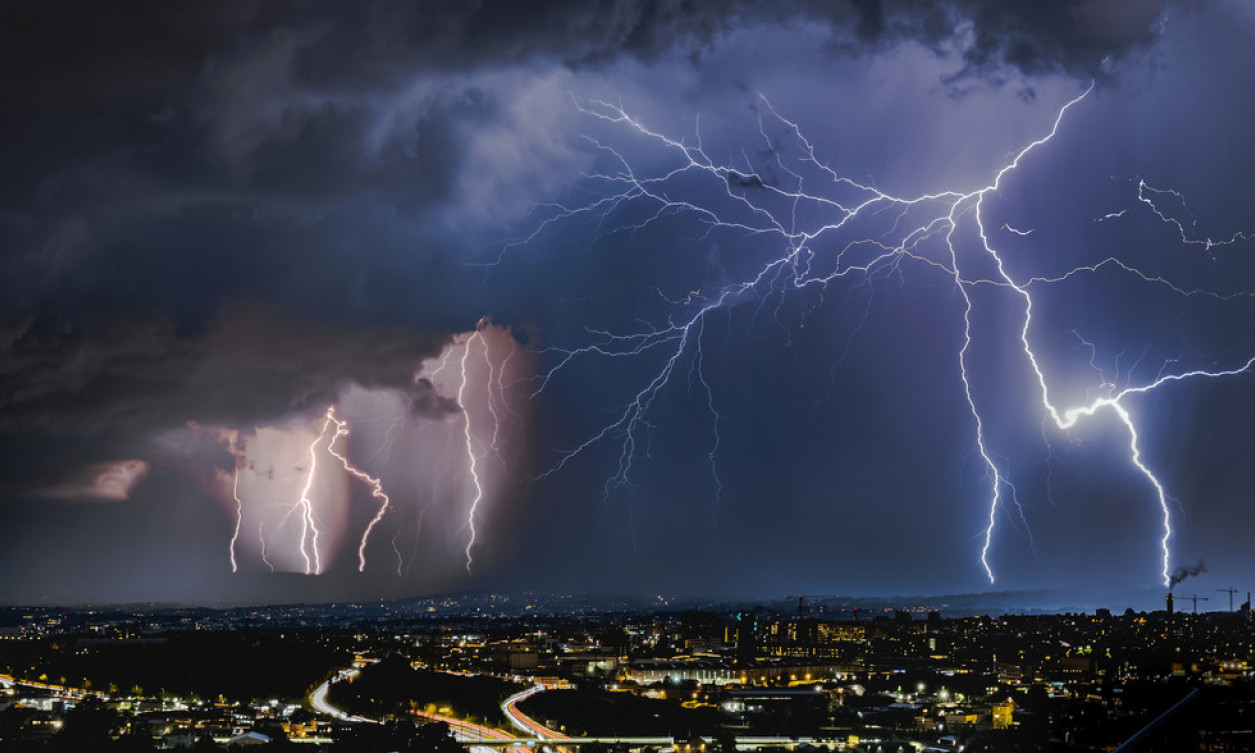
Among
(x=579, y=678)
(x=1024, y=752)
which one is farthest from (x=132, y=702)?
(x=1024, y=752)

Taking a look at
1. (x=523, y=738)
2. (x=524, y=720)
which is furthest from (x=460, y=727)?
(x=523, y=738)

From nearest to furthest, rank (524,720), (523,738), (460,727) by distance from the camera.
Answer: (523,738) < (460,727) < (524,720)

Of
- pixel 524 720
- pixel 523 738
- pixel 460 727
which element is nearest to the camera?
pixel 523 738

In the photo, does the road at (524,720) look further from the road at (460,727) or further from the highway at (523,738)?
the road at (460,727)

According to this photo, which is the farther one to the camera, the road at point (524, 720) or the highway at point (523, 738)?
the road at point (524, 720)

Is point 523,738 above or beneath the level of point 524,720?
above

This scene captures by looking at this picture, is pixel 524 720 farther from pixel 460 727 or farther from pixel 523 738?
pixel 523 738

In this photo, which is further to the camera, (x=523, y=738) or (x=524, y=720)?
(x=524, y=720)

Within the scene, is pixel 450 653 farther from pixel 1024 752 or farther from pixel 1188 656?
pixel 1024 752

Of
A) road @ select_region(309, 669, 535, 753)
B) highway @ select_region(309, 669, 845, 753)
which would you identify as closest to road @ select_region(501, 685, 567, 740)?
highway @ select_region(309, 669, 845, 753)

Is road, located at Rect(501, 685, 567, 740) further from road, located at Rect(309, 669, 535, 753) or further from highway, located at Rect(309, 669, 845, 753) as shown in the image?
road, located at Rect(309, 669, 535, 753)

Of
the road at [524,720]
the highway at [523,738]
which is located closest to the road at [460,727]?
the highway at [523,738]
